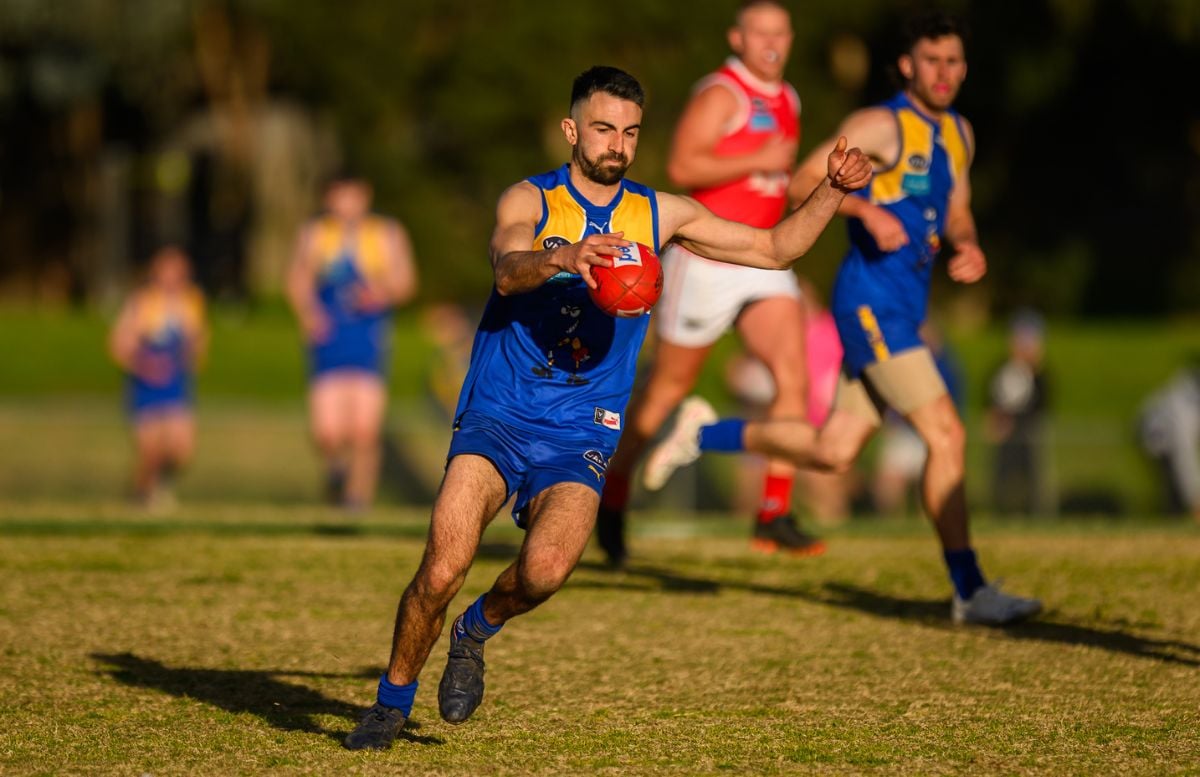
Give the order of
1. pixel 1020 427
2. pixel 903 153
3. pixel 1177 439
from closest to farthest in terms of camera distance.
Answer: pixel 903 153, pixel 1177 439, pixel 1020 427

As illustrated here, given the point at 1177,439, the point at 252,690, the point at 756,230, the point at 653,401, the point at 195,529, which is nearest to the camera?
the point at 756,230

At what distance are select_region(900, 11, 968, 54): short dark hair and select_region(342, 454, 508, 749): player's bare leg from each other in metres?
3.53

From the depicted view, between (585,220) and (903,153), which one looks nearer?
(585,220)

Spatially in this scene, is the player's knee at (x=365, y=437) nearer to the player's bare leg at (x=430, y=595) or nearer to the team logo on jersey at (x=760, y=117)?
the team logo on jersey at (x=760, y=117)

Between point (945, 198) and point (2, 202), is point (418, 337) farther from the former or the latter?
point (945, 198)

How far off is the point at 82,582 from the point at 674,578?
9.74 ft

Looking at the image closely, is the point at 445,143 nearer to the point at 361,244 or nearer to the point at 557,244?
the point at 361,244

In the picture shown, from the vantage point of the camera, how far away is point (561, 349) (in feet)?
20.1

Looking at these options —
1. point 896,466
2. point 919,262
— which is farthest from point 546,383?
point 896,466

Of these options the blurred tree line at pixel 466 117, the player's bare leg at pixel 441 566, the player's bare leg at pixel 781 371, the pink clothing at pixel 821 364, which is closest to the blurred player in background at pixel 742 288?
the player's bare leg at pixel 781 371

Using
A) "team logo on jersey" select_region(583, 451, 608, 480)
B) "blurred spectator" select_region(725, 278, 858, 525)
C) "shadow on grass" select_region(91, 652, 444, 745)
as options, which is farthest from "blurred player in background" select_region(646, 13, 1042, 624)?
"blurred spectator" select_region(725, 278, 858, 525)

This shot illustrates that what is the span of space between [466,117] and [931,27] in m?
26.8

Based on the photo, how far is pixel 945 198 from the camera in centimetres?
828

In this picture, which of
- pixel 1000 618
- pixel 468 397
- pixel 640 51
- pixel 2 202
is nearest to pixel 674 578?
pixel 1000 618
